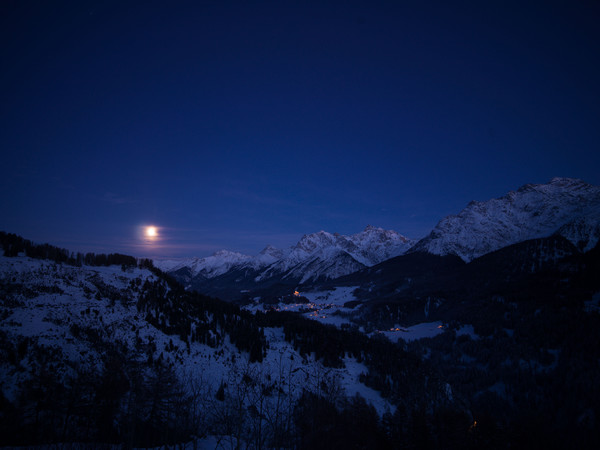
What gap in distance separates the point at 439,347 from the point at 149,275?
15635 centimetres

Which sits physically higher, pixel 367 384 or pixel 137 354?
pixel 137 354

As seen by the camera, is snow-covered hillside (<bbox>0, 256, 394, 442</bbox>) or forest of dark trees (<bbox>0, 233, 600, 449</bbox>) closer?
forest of dark trees (<bbox>0, 233, 600, 449</bbox>)

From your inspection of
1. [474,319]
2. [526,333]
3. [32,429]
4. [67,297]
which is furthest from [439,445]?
[474,319]

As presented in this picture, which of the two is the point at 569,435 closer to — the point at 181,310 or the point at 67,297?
the point at 181,310

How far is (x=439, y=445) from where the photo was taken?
145 feet

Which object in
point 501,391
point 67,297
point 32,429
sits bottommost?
point 501,391

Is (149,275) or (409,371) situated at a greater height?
(149,275)

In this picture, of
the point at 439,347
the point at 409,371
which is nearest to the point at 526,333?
the point at 439,347

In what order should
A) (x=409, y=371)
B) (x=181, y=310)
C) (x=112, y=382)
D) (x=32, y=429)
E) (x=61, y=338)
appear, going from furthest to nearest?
(x=409, y=371)
(x=181, y=310)
(x=61, y=338)
(x=112, y=382)
(x=32, y=429)

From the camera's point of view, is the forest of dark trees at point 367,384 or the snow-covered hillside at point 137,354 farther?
the snow-covered hillside at point 137,354

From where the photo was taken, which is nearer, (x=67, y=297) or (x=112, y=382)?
(x=112, y=382)

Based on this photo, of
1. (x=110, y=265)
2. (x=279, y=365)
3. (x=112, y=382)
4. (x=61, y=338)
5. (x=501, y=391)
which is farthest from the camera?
(x=501, y=391)

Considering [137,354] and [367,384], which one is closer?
[137,354]

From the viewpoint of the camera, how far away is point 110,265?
82.9 meters
